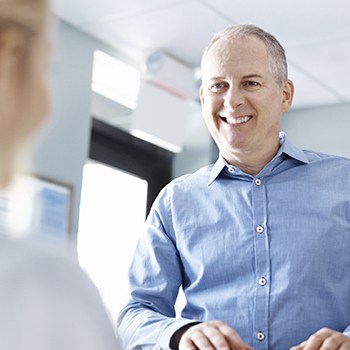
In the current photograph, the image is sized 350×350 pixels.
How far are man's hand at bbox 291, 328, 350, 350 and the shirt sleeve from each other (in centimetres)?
32

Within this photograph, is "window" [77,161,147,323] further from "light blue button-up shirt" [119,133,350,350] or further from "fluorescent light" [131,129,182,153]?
"light blue button-up shirt" [119,133,350,350]

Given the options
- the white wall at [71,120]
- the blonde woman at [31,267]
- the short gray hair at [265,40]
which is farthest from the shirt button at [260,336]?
the white wall at [71,120]

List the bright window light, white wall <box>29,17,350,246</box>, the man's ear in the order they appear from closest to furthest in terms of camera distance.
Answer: the man's ear < white wall <box>29,17,350,246</box> < the bright window light

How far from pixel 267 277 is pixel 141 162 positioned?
3550mm

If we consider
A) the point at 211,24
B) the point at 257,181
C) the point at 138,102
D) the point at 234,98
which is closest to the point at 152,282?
the point at 257,181

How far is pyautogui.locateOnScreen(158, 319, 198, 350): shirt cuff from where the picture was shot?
1.59m

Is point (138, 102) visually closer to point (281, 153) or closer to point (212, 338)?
point (281, 153)

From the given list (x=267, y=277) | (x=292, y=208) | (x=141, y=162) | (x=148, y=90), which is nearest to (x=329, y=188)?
(x=292, y=208)

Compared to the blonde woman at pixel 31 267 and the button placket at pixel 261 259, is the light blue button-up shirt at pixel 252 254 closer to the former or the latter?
the button placket at pixel 261 259

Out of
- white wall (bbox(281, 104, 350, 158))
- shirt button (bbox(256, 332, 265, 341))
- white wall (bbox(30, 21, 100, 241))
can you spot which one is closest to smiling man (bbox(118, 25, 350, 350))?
shirt button (bbox(256, 332, 265, 341))

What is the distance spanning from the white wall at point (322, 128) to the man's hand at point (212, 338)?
379cm

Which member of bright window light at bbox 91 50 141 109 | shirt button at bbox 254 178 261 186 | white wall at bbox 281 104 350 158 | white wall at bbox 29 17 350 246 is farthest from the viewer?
white wall at bbox 281 104 350 158

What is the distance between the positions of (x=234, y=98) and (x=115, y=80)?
2976 millimetres

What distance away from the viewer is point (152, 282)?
1.77 m
